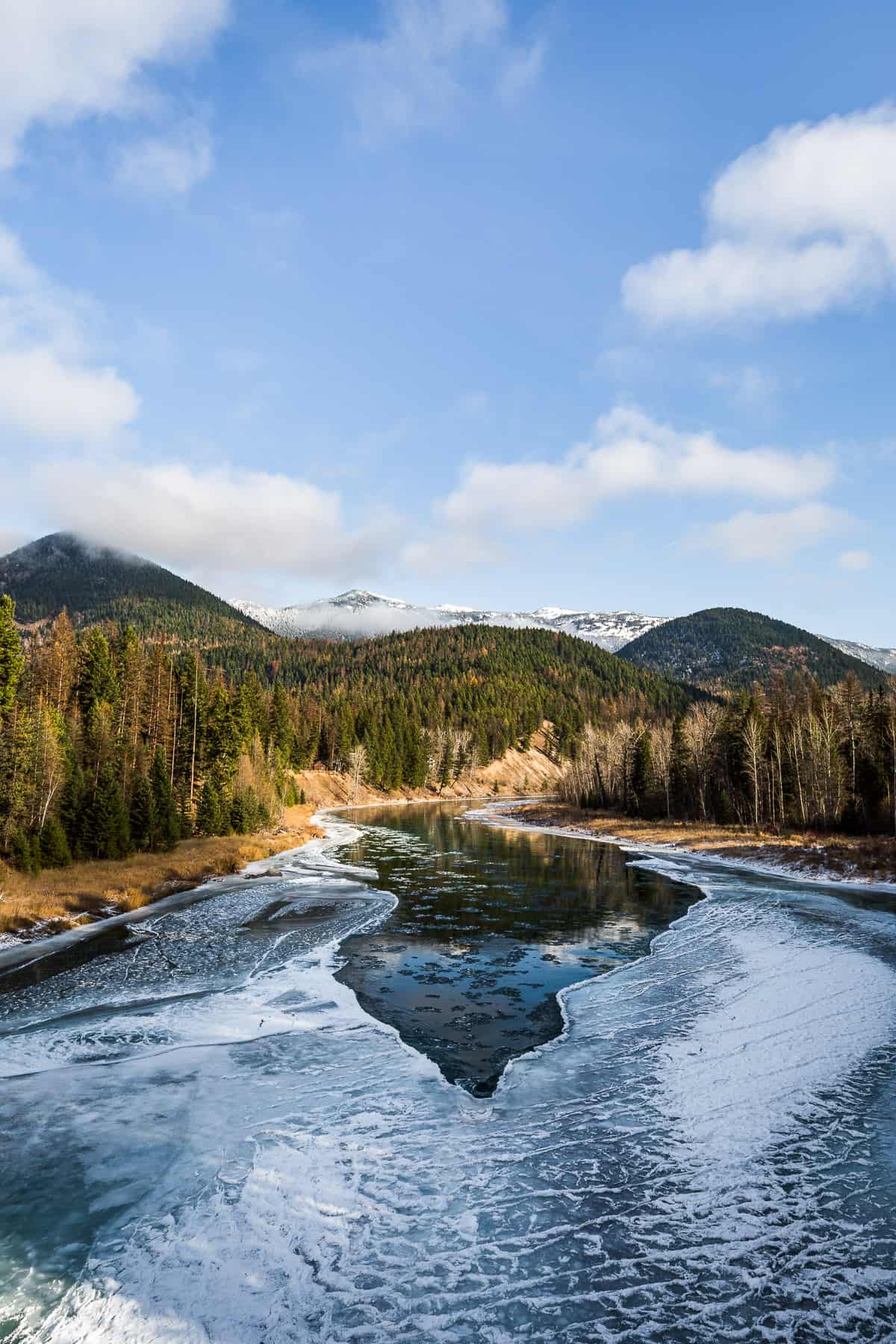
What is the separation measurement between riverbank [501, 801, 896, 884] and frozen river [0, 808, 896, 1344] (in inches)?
920

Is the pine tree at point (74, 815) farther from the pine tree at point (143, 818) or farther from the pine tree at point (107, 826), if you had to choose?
the pine tree at point (143, 818)

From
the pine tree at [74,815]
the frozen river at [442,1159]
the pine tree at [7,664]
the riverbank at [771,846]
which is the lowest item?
the riverbank at [771,846]

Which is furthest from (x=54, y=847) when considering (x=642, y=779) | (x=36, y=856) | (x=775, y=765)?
(x=642, y=779)

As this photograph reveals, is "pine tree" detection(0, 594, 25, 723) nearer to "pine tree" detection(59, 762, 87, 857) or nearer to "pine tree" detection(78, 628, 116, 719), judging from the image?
"pine tree" detection(59, 762, 87, 857)

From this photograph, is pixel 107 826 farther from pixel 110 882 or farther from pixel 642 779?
pixel 642 779

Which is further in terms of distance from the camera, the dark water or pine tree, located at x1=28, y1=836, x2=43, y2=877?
pine tree, located at x1=28, y1=836, x2=43, y2=877

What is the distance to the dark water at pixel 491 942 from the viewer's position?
1603 cm

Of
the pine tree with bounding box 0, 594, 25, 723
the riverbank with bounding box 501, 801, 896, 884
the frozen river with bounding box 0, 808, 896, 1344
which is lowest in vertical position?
the riverbank with bounding box 501, 801, 896, 884

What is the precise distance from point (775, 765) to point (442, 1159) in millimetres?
69745

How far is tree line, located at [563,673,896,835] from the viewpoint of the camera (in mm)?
61250

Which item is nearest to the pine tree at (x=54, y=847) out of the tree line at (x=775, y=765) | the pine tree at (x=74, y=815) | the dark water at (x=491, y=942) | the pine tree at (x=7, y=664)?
the pine tree at (x=74, y=815)

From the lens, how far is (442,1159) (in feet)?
34.0

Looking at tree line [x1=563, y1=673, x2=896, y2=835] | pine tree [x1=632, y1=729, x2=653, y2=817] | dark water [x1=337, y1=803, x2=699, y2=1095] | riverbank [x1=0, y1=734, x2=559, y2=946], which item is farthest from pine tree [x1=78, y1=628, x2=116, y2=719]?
pine tree [x1=632, y1=729, x2=653, y2=817]

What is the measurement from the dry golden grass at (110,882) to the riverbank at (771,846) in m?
35.4
